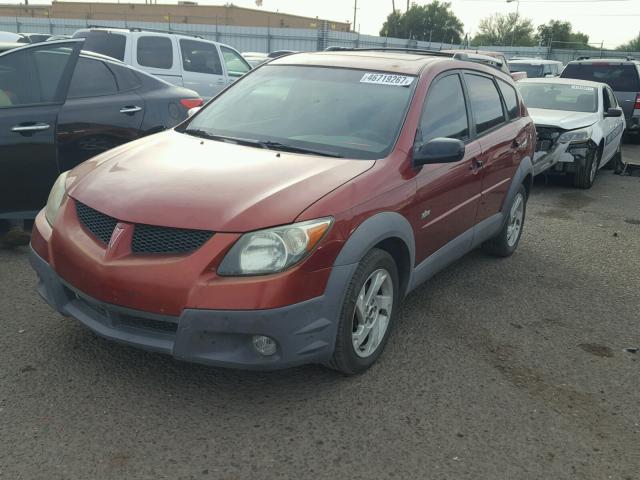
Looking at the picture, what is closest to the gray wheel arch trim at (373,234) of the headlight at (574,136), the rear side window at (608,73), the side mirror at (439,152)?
the side mirror at (439,152)

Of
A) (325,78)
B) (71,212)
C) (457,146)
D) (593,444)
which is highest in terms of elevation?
(325,78)

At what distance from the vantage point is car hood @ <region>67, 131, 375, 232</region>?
2.96 m

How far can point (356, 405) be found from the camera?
320 cm

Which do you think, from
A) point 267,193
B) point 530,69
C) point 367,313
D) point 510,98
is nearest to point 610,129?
point 510,98

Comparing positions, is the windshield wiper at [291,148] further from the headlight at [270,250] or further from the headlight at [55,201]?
the headlight at [55,201]

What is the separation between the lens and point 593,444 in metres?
3.00

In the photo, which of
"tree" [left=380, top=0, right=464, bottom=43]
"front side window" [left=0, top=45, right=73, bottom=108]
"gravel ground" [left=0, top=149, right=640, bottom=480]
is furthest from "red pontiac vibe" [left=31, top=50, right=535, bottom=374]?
"tree" [left=380, top=0, right=464, bottom=43]

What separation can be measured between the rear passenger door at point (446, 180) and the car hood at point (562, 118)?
4.88 meters

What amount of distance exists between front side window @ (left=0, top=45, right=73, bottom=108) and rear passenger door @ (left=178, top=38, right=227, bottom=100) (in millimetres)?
6180

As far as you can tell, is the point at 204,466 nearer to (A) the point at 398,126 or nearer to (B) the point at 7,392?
(B) the point at 7,392

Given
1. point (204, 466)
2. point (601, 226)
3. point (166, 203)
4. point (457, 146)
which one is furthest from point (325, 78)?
point (601, 226)

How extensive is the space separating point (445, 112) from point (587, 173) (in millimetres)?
5682

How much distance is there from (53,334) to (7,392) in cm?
65

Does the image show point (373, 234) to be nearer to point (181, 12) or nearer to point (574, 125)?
point (574, 125)
